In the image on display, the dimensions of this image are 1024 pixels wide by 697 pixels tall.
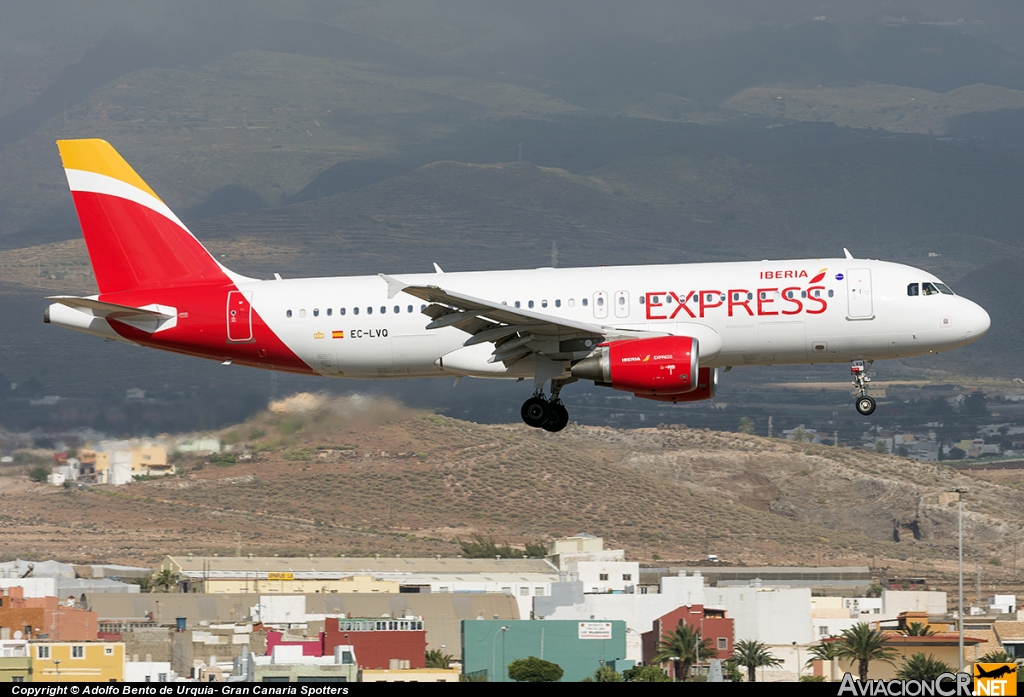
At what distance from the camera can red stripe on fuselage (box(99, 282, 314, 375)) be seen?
41250 mm

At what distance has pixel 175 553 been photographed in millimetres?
93875

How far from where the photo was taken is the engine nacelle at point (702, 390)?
3891cm

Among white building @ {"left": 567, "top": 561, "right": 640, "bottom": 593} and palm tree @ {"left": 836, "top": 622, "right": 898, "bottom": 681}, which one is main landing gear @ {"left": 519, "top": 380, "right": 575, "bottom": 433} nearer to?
palm tree @ {"left": 836, "top": 622, "right": 898, "bottom": 681}

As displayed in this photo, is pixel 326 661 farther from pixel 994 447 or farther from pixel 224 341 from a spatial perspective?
pixel 994 447

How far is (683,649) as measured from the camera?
226 ft

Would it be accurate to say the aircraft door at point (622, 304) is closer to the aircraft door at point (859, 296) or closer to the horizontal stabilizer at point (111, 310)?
the aircraft door at point (859, 296)

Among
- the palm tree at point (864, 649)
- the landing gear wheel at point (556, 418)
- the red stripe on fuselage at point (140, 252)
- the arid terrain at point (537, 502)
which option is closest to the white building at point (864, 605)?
the arid terrain at point (537, 502)

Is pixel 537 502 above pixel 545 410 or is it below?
above

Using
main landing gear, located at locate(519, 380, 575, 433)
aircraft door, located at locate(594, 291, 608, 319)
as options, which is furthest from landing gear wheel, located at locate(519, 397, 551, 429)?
aircraft door, located at locate(594, 291, 608, 319)

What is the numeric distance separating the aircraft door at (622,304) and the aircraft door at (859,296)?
5.60m

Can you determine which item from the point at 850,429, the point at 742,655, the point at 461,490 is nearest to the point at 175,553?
the point at 461,490

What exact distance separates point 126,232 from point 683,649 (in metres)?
36.2

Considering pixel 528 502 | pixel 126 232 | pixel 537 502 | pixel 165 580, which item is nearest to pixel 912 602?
pixel 537 502

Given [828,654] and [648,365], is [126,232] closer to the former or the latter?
[648,365]
